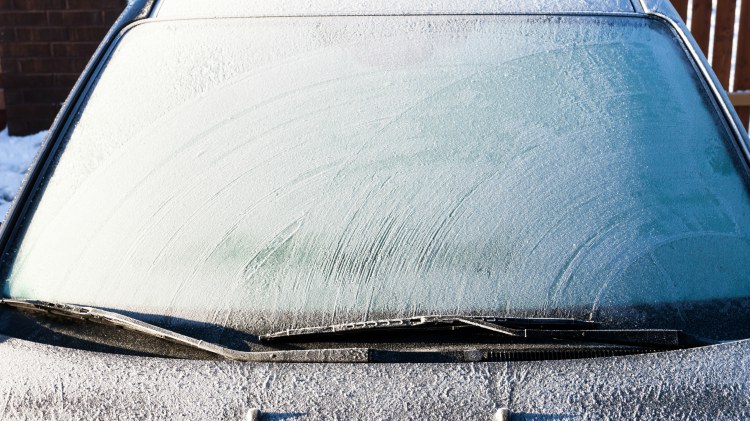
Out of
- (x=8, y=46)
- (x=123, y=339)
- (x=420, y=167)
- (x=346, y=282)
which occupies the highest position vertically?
(x=8, y=46)

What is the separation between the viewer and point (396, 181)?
204 cm

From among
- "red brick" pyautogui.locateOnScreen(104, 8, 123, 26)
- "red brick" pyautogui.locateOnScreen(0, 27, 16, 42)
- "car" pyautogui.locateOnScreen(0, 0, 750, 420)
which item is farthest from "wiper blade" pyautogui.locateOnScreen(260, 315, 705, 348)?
"red brick" pyautogui.locateOnScreen(0, 27, 16, 42)

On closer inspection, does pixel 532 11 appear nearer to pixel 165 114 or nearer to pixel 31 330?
pixel 165 114

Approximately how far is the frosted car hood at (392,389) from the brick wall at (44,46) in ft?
18.4

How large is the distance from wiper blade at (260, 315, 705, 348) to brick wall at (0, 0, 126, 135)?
5.57m

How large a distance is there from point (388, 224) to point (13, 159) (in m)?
5.46

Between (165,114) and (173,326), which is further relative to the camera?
(165,114)

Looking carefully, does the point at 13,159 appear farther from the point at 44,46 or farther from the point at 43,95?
the point at 44,46

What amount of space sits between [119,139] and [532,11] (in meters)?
1.06

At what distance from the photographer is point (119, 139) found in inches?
86.7

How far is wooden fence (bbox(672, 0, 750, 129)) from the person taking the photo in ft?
23.5

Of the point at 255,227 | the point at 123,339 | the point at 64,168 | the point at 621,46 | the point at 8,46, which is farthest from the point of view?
the point at 8,46

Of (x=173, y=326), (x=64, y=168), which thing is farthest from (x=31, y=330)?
(x=64, y=168)

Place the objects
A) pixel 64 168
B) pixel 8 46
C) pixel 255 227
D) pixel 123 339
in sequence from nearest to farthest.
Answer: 1. pixel 123 339
2. pixel 255 227
3. pixel 64 168
4. pixel 8 46
